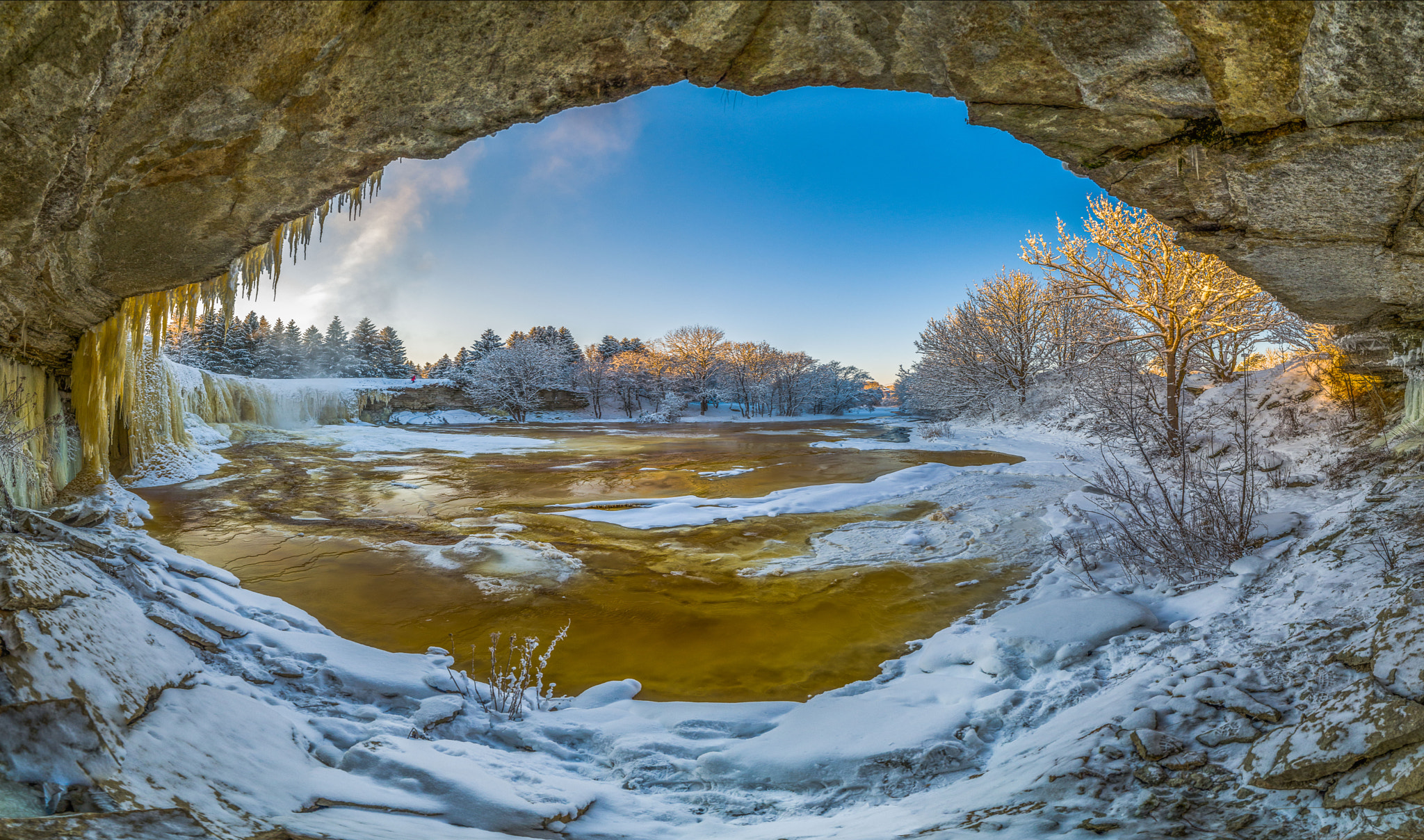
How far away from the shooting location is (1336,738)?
178cm

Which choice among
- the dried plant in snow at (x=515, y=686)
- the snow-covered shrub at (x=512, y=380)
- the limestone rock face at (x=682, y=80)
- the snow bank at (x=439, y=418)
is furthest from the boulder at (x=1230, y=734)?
the snow-covered shrub at (x=512, y=380)

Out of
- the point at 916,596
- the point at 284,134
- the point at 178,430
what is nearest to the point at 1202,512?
the point at 916,596

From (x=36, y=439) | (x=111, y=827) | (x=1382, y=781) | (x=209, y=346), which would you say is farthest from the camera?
(x=209, y=346)

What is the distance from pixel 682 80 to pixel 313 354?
54841 mm

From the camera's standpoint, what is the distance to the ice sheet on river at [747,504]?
809 cm

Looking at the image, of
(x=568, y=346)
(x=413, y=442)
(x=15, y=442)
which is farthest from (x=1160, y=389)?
(x=568, y=346)

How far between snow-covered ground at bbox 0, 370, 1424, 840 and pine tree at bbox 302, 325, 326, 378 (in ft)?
163

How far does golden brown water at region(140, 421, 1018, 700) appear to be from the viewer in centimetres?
407

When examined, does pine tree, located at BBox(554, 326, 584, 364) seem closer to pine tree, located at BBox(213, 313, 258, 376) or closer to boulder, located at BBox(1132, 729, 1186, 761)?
pine tree, located at BBox(213, 313, 258, 376)

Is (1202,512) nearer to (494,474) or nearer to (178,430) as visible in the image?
(494,474)

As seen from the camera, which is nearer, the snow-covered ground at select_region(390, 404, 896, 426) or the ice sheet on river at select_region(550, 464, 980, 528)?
the ice sheet on river at select_region(550, 464, 980, 528)

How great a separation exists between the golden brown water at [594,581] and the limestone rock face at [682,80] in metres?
3.17

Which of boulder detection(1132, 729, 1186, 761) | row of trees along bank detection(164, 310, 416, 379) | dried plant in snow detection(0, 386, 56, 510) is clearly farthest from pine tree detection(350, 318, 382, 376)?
boulder detection(1132, 729, 1186, 761)

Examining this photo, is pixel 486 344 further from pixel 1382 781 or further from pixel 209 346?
pixel 1382 781
